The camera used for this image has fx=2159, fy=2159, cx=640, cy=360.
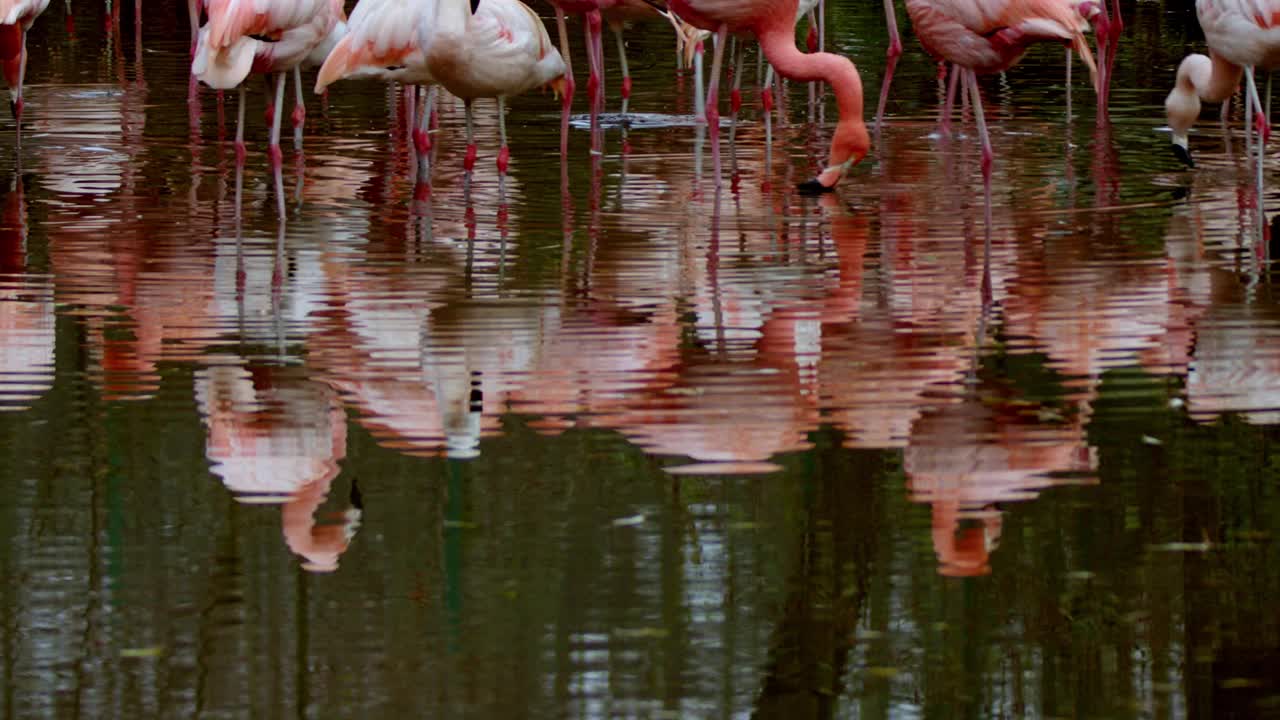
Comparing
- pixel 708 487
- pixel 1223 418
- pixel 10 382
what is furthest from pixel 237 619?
pixel 1223 418

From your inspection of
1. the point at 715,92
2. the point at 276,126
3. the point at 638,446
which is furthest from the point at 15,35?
the point at 638,446

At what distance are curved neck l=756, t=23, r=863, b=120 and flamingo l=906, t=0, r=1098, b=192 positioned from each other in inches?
14.8

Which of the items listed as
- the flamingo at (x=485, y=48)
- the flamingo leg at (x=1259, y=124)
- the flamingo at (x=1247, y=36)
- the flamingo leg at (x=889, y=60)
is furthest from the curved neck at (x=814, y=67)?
the flamingo leg at (x=889, y=60)

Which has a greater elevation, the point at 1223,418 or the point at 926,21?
the point at 926,21

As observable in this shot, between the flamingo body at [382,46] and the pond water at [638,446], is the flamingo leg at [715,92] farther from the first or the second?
the flamingo body at [382,46]

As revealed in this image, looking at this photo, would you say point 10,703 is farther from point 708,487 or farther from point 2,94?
point 2,94

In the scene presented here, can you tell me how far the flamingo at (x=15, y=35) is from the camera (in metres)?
11.3

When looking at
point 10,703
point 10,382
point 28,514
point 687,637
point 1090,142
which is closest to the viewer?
point 10,703

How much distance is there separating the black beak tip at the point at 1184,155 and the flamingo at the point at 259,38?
14.0 ft

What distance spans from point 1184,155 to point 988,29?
217cm

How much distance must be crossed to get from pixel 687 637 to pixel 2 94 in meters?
11.1

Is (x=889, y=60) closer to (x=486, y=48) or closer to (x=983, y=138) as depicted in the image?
(x=983, y=138)

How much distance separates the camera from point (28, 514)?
507cm

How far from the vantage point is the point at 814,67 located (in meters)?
9.89
